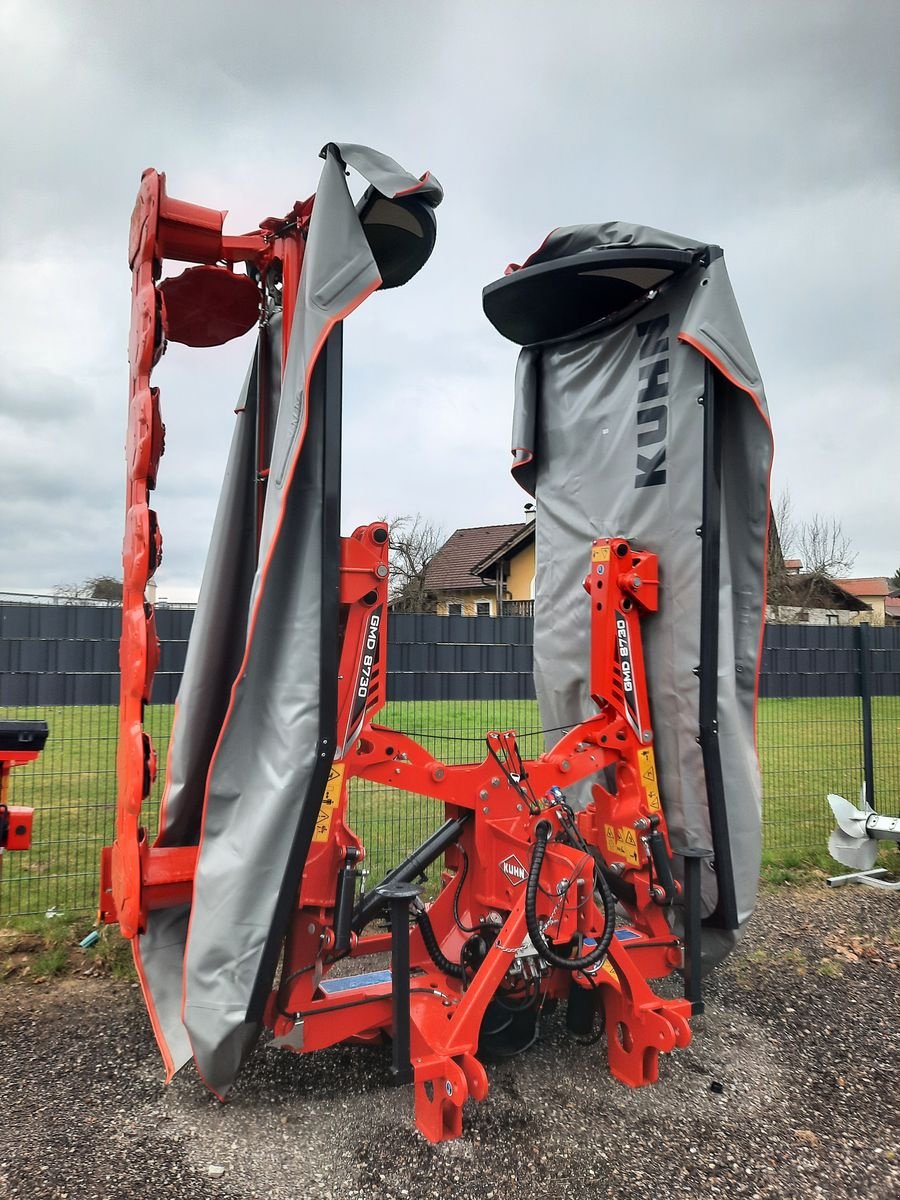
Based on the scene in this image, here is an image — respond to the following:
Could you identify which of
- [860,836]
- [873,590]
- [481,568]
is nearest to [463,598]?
[481,568]

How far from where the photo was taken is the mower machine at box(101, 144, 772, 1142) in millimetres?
2570

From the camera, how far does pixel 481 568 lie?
85.9 feet

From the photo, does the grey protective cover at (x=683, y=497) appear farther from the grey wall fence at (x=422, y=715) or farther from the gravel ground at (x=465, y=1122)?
the grey wall fence at (x=422, y=715)

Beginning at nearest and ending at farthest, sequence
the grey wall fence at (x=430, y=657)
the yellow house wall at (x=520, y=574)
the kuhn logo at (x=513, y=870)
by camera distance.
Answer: the kuhn logo at (x=513, y=870) < the grey wall fence at (x=430, y=657) < the yellow house wall at (x=520, y=574)

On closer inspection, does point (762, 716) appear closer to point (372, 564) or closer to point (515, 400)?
point (515, 400)

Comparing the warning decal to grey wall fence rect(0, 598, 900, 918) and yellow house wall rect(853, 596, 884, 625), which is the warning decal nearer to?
grey wall fence rect(0, 598, 900, 918)

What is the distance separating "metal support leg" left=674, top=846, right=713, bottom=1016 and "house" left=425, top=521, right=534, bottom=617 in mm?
18629

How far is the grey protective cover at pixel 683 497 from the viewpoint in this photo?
3.46 meters

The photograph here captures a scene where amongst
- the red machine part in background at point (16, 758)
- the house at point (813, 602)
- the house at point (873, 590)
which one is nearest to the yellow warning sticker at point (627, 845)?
the red machine part in background at point (16, 758)

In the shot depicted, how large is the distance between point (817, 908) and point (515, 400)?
11.9 feet

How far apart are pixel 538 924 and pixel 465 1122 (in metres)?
0.72

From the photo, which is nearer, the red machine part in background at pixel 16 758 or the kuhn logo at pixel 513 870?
the red machine part in background at pixel 16 758

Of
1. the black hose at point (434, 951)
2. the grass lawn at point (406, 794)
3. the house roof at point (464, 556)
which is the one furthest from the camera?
the house roof at point (464, 556)

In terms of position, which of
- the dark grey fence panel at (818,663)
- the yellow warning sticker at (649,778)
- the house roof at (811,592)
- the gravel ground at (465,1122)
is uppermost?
the house roof at (811,592)
